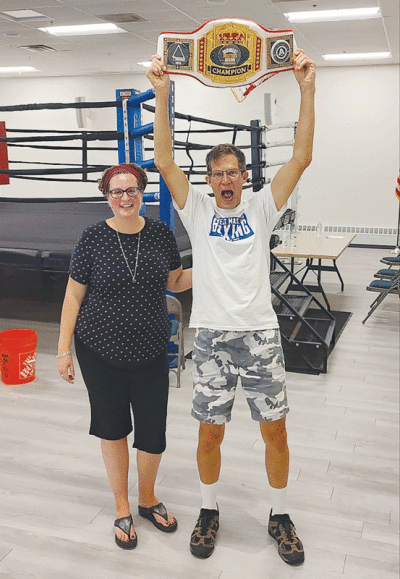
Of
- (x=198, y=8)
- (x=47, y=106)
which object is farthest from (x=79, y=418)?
(x=198, y=8)

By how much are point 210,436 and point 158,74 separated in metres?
1.18

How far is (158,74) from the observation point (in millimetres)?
1787

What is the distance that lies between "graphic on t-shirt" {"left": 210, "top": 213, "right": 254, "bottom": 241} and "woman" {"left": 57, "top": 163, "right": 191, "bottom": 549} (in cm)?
22

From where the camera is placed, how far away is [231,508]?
2.36 metres

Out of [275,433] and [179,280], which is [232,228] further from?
[275,433]

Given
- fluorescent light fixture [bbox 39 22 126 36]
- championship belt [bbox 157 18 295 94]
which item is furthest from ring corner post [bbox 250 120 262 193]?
championship belt [bbox 157 18 295 94]

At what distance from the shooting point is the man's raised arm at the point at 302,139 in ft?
5.84

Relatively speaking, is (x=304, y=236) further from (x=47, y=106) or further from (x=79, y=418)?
(x=79, y=418)

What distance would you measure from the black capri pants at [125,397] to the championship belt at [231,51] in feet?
3.10

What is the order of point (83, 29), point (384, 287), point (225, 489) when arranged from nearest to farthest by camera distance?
point (225, 489)
point (384, 287)
point (83, 29)

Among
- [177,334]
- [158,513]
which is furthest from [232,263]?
[177,334]

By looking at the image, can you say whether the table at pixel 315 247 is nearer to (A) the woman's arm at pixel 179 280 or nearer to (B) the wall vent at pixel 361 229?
(A) the woman's arm at pixel 179 280

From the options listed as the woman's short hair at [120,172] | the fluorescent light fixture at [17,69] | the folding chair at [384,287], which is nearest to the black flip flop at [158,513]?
the woman's short hair at [120,172]

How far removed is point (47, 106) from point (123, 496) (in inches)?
117
